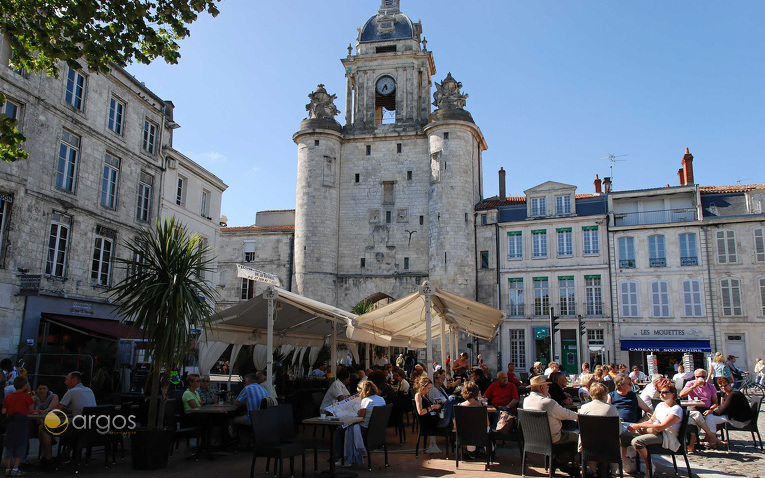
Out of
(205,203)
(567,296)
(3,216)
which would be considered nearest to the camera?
(3,216)

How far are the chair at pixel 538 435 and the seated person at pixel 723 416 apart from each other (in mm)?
3249

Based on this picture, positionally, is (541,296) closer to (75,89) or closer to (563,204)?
(563,204)

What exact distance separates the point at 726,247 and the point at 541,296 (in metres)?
7.97

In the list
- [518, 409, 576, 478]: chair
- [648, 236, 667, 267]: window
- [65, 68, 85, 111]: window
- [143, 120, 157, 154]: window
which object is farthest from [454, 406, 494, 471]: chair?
[648, 236, 667, 267]: window

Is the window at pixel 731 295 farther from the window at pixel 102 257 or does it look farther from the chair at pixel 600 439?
the window at pixel 102 257

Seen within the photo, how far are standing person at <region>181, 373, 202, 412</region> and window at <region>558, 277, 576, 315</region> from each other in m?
21.6

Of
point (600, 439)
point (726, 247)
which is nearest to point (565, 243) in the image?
point (726, 247)

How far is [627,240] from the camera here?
88.8 feet

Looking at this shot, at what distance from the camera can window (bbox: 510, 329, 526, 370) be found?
27906 mm

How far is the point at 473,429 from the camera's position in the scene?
7.17 metres

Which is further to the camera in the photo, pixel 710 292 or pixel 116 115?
pixel 710 292

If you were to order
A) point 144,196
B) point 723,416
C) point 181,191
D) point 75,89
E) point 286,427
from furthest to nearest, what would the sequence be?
point 181,191 → point 144,196 → point 75,89 → point 723,416 → point 286,427

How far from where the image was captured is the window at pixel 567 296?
27.3m

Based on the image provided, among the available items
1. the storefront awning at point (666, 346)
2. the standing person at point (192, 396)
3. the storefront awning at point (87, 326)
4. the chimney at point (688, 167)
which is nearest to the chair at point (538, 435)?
the standing person at point (192, 396)
